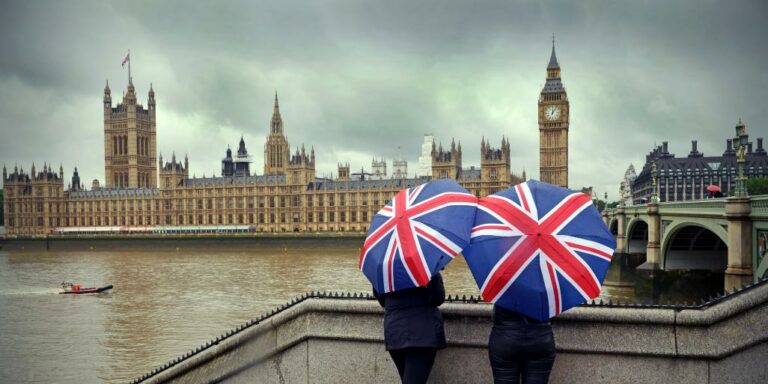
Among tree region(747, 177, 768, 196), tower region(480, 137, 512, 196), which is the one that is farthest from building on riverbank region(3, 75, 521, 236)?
tree region(747, 177, 768, 196)

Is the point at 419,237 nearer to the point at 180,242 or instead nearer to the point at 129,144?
the point at 180,242

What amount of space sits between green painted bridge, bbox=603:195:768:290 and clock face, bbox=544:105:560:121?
50153 mm

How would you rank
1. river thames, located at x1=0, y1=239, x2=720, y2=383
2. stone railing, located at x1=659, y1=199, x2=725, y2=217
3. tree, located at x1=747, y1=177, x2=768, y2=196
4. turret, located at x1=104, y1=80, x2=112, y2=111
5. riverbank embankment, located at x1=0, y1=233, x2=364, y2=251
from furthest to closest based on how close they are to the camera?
turret, located at x1=104, y1=80, x2=112, y2=111, tree, located at x1=747, y1=177, x2=768, y2=196, riverbank embankment, located at x1=0, y1=233, x2=364, y2=251, stone railing, located at x1=659, y1=199, x2=725, y2=217, river thames, located at x1=0, y1=239, x2=720, y2=383

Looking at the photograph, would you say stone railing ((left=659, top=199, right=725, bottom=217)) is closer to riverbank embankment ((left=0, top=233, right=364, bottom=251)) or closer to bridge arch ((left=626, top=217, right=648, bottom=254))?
bridge arch ((left=626, top=217, right=648, bottom=254))

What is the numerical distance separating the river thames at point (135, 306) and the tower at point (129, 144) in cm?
6429

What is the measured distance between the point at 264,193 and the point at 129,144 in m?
40.9

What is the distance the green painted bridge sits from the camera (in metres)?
15.6

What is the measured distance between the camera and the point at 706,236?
27500 millimetres

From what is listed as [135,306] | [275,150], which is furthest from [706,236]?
[275,150]

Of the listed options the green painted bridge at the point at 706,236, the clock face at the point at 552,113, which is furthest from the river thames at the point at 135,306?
the clock face at the point at 552,113

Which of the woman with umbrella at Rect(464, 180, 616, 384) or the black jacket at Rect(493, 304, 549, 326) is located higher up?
the woman with umbrella at Rect(464, 180, 616, 384)

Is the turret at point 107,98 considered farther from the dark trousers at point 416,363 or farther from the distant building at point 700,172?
the dark trousers at point 416,363

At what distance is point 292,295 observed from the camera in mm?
29234

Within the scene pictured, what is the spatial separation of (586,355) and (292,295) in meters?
24.7
